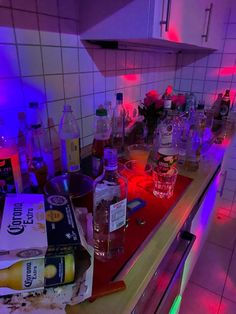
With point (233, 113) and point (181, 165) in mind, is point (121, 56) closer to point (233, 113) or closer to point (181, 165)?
point (181, 165)

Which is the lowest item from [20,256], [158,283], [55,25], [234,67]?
[158,283]

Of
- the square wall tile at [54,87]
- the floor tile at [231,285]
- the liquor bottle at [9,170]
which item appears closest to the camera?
the liquor bottle at [9,170]

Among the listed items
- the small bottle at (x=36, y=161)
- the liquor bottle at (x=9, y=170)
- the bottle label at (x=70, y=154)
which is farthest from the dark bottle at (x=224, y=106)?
the liquor bottle at (x=9, y=170)

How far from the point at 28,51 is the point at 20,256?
2.26 ft

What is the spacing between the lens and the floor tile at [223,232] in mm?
1801

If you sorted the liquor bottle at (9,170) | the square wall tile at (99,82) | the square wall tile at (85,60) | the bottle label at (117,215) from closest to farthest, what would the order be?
the bottle label at (117,215) < the liquor bottle at (9,170) < the square wall tile at (85,60) < the square wall tile at (99,82)

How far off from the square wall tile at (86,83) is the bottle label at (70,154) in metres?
0.32

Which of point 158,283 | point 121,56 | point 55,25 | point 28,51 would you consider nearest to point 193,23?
point 121,56

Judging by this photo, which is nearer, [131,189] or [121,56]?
[131,189]

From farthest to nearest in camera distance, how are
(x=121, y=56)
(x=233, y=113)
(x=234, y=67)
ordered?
(x=233, y=113) → (x=234, y=67) → (x=121, y=56)

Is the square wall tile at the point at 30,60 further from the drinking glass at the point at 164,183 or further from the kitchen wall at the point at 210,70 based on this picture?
the kitchen wall at the point at 210,70

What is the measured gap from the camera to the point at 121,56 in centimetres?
128

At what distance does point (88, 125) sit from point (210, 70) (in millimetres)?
1273

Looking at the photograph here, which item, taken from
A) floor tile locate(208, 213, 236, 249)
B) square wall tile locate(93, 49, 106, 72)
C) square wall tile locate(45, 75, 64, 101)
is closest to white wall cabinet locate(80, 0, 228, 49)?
square wall tile locate(93, 49, 106, 72)
